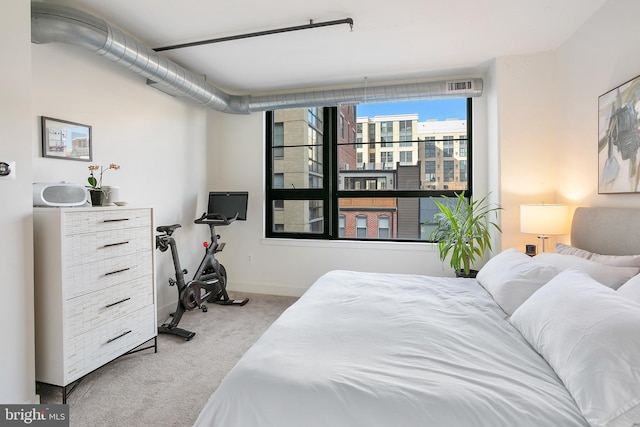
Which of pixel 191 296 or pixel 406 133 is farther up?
pixel 406 133

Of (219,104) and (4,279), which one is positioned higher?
(219,104)

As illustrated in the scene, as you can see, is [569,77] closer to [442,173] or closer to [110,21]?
[442,173]

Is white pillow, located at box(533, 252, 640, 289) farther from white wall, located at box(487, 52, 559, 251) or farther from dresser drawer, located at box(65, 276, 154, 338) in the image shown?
dresser drawer, located at box(65, 276, 154, 338)

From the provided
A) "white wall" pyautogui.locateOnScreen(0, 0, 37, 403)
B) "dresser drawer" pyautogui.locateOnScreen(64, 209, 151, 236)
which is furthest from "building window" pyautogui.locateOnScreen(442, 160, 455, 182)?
"white wall" pyautogui.locateOnScreen(0, 0, 37, 403)

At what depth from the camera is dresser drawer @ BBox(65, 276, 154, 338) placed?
1975 millimetres

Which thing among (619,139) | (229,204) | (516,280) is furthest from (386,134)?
(516,280)

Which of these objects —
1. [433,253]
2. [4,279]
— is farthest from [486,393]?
[433,253]

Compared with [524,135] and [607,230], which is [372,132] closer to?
[524,135]

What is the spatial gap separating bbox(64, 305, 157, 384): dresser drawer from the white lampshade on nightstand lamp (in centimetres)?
331

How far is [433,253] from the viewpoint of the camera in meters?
3.86

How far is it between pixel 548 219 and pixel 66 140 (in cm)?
397

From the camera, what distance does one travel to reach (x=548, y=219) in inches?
107

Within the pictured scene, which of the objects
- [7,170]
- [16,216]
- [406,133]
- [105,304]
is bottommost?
[105,304]

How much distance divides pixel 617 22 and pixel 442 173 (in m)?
2.01
